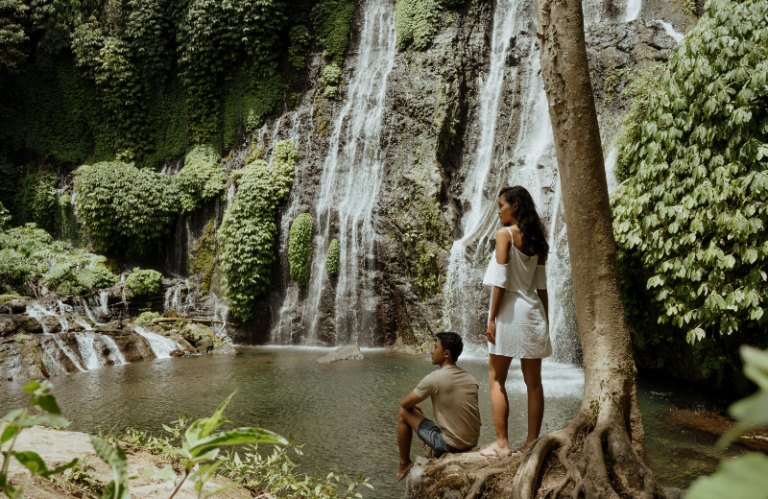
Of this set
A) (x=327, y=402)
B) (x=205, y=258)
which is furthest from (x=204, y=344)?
(x=327, y=402)

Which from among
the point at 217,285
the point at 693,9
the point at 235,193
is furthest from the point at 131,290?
the point at 693,9

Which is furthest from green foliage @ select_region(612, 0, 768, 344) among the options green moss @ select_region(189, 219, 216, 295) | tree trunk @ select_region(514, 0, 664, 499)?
green moss @ select_region(189, 219, 216, 295)

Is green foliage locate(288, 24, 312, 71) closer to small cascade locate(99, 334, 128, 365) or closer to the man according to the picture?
small cascade locate(99, 334, 128, 365)

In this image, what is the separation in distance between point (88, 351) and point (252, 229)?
560 cm

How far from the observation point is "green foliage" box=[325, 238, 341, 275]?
49.5 feet

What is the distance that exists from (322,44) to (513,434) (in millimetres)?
15406

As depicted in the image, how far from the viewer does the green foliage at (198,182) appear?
58.4 feet

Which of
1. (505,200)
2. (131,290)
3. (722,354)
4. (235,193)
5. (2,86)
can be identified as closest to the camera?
(505,200)

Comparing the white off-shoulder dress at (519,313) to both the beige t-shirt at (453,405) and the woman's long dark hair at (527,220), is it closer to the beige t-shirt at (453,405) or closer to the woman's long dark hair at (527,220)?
the woman's long dark hair at (527,220)

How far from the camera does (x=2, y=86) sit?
21.0 meters

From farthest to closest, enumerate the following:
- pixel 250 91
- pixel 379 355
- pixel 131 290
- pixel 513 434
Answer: pixel 250 91 < pixel 131 290 < pixel 379 355 < pixel 513 434

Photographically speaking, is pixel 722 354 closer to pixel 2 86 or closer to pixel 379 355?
pixel 379 355

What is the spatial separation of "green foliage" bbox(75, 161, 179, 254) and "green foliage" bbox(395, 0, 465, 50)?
356 inches

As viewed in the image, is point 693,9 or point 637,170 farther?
point 693,9
